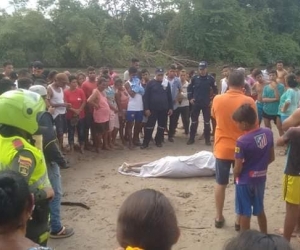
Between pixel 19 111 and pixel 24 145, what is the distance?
23 centimetres

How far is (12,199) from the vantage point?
1924 mm

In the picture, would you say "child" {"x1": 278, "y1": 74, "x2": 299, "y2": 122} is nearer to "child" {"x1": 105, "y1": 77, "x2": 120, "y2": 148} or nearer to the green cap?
"child" {"x1": 105, "y1": 77, "x2": 120, "y2": 148}

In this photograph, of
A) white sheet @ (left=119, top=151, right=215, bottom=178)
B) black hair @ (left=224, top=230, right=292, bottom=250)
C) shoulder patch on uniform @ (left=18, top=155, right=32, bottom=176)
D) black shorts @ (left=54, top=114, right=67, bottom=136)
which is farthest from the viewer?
black shorts @ (left=54, top=114, right=67, bottom=136)

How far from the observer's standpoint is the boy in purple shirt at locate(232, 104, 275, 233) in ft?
13.7

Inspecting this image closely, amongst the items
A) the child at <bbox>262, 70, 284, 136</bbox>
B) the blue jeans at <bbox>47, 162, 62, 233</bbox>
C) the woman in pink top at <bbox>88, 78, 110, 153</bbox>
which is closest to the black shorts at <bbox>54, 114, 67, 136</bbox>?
the woman in pink top at <bbox>88, 78, 110, 153</bbox>

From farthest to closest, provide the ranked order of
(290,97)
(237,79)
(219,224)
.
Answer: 1. (290,97)
2. (219,224)
3. (237,79)

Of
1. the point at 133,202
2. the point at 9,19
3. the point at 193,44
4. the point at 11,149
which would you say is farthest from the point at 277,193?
the point at 193,44

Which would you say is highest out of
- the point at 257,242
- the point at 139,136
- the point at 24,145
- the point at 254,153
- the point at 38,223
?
the point at 24,145

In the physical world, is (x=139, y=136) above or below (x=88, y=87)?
below

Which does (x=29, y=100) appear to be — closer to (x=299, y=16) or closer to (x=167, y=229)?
(x=167, y=229)

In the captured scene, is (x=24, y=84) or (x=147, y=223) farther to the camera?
(x=24, y=84)

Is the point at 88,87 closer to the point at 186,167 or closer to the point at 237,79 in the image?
the point at 186,167

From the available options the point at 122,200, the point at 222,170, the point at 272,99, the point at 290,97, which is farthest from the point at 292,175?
the point at 272,99

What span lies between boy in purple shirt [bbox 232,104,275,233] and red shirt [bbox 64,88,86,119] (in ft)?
14.5
